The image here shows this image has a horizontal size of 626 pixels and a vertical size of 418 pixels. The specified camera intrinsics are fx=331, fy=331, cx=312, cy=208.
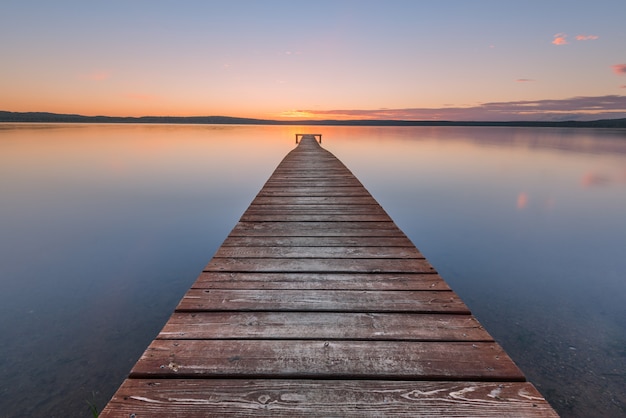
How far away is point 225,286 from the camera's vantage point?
2.61 m

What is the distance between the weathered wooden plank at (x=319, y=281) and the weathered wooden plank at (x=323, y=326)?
402 mm

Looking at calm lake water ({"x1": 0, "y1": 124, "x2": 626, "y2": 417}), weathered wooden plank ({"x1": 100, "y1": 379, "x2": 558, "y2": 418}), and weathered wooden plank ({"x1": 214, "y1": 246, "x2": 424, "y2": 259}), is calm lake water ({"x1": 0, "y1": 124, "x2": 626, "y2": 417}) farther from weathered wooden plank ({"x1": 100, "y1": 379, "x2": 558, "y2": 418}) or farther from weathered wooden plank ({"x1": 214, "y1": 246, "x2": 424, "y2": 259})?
weathered wooden plank ({"x1": 100, "y1": 379, "x2": 558, "y2": 418})

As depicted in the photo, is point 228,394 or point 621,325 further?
point 621,325

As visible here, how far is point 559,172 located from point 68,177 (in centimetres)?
2911

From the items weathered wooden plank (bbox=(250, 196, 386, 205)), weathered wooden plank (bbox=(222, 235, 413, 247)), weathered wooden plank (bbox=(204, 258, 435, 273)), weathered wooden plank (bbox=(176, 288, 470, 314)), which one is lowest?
weathered wooden plank (bbox=(176, 288, 470, 314))

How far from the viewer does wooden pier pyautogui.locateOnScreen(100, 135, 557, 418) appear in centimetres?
150

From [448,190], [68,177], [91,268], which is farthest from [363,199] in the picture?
[68,177]

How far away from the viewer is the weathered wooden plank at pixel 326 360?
1.66 metres

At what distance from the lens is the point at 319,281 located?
271 cm

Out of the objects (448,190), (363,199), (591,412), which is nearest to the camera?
(591,412)

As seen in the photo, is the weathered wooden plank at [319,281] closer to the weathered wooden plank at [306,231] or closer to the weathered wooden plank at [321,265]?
the weathered wooden plank at [321,265]

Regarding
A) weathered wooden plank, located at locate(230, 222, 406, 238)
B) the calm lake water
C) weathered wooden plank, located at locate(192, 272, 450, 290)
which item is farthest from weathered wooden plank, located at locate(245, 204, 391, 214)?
weathered wooden plank, located at locate(192, 272, 450, 290)

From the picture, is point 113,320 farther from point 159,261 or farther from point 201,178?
point 201,178

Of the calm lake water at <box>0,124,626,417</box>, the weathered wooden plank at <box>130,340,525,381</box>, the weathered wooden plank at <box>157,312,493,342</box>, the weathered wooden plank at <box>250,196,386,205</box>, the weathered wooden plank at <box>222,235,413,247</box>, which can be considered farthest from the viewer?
the weathered wooden plank at <box>250,196,386,205</box>
